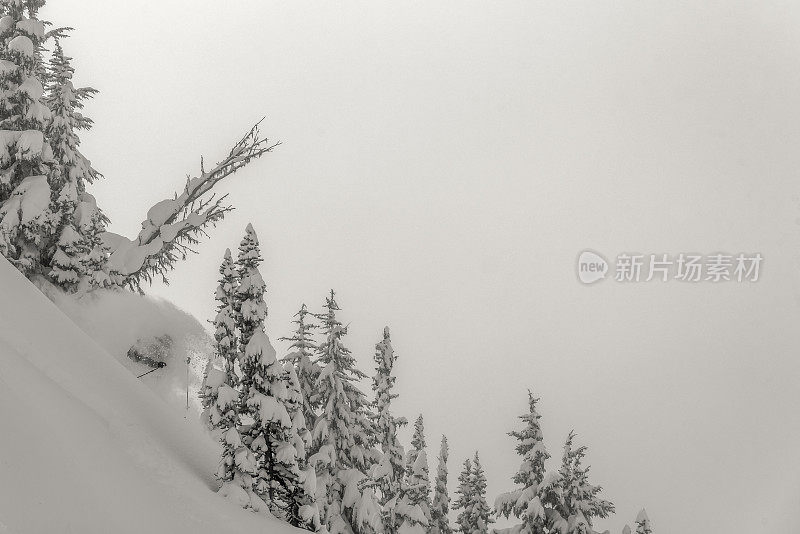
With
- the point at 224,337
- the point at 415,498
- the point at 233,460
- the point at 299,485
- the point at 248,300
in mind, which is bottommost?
the point at 233,460

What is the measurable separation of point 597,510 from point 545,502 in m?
1.94

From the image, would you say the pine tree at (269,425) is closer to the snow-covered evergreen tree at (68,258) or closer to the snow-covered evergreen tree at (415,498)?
the snow-covered evergreen tree at (68,258)

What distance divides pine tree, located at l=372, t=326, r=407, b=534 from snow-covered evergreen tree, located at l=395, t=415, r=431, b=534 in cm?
30

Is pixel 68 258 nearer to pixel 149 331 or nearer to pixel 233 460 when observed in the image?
pixel 149 331

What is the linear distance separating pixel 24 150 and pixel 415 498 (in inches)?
737

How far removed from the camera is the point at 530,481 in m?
27.5

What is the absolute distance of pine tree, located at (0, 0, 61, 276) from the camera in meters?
21.0

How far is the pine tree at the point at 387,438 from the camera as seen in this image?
26.9m

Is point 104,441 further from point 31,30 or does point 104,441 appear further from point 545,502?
point 545,502

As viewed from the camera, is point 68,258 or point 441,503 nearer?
point 68,258

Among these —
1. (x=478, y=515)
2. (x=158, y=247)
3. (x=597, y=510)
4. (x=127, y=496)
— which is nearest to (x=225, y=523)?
(x=127, y=496)

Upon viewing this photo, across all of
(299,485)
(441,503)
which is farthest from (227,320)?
(441,503)

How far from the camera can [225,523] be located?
14414 millimetres

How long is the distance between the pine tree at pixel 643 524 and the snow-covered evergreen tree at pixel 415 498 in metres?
8.62
